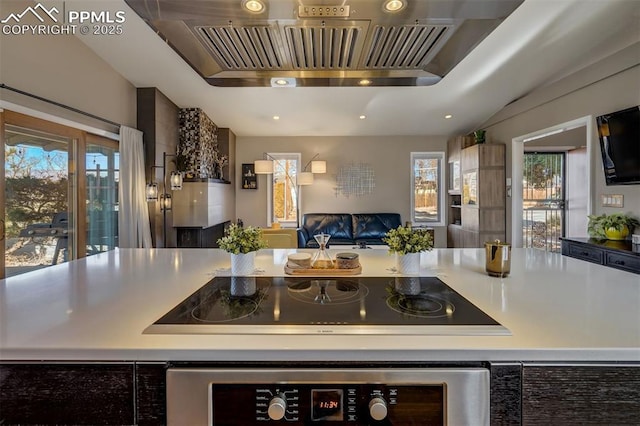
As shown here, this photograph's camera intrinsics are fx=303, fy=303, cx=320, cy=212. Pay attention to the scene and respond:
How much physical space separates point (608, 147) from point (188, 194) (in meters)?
5.46

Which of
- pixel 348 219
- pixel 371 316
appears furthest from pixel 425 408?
pixel 348 219

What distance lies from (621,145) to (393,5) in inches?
134

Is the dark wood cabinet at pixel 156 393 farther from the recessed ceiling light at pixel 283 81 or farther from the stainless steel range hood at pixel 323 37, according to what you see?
the recessed ceiling light at pixel 283 81

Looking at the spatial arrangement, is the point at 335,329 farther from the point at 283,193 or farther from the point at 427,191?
the point at 427,191

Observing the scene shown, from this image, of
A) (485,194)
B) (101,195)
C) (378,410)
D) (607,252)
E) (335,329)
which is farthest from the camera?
(485,194)

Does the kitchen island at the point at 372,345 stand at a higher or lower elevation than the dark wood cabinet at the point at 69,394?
higher

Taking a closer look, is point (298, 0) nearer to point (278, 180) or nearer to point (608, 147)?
point (608, 147)

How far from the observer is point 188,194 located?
497 centimetres

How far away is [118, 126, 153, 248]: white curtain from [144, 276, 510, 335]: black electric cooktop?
3.34 metres

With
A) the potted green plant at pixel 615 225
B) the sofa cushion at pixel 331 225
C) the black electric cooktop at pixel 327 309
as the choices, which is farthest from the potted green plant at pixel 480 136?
the black electric cooktop at pixel 327 309

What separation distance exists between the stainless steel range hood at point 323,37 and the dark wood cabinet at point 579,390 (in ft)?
3.31

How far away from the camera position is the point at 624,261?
2461 millimetres

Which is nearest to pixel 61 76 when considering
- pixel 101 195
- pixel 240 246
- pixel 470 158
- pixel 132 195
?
pixel 101 195

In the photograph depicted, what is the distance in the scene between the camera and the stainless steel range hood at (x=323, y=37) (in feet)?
3.08
